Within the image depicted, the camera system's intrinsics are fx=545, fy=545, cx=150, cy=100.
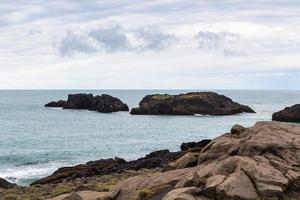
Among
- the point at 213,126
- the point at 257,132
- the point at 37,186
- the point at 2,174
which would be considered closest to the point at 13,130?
the point at 213,126

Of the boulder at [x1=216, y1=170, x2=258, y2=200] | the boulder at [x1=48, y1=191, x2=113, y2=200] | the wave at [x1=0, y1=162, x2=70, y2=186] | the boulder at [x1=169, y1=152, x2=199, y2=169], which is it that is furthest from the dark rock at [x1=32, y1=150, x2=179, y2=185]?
the boulder at [x1=216, y1=170, x2=258, y2=200]

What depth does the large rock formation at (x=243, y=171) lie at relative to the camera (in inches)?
859

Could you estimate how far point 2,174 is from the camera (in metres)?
53.5

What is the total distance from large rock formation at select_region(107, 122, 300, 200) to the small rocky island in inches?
5787

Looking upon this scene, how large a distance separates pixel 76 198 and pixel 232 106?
140 m

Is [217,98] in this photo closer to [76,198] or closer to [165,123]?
[165,123]

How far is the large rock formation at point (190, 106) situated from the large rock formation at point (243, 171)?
128m

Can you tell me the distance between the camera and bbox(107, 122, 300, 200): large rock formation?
21812 millimetres

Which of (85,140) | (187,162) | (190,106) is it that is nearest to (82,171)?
(187,162)

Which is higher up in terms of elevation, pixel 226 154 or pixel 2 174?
pixel 226 154

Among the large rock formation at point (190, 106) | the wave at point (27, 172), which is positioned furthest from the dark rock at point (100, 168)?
the large rock formation at point (190, 106)

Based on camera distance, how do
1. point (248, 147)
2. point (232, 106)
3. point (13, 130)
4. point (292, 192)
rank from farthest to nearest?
point (232, 106) → point (13, 130) → point (248, 147) → point (292, 192)

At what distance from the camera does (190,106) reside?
15912 centimetres

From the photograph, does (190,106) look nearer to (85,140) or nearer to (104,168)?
(85,140)
